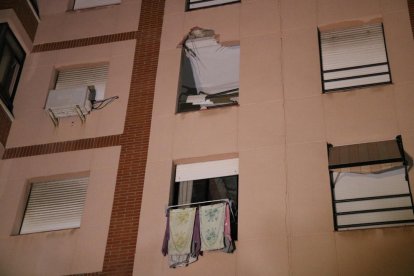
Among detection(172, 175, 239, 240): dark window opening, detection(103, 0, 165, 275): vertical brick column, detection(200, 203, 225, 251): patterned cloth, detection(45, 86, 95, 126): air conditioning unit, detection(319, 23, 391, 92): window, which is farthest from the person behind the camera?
detection(45, 86, 95, 126): air conditioning unit

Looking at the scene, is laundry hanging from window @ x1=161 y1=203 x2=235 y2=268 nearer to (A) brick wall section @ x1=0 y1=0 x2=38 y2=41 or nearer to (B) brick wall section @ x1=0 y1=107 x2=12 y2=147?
(B) brick wall section @ x1=0 y1=107 x2=12 y2=147

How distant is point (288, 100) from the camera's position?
13.2m

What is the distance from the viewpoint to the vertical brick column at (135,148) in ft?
40.1

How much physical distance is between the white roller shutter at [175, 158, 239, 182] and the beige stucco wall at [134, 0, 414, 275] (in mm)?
269

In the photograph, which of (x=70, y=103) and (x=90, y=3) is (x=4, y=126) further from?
(x=90, y=3)

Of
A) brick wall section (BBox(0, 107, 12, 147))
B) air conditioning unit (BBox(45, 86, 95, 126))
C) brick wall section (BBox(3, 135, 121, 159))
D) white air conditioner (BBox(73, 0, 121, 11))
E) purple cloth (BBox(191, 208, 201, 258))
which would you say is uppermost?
white air conditioner (BBox(73, 0, 121, 11))

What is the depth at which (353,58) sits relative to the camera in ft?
44.9

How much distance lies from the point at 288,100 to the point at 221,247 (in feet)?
13.0

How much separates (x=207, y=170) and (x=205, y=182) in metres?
0.29

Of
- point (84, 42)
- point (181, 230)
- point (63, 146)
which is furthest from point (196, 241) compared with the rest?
point (84, 42)

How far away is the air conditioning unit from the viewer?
1449cm

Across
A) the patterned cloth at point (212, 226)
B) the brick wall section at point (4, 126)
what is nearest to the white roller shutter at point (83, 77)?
the brick wall section at point (4, 126)

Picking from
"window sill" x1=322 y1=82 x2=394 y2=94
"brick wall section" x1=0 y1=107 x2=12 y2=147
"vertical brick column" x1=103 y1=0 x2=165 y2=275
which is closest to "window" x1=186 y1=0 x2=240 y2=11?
"vertical brick column" x1=103 y1=0 x2=165 y2=275

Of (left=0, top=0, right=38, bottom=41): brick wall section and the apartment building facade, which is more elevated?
(left=0, top=0, right=38, bottom=41): brick wall section
